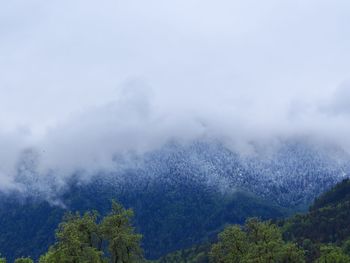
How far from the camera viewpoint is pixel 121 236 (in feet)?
343

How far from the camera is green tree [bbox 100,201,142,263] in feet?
345

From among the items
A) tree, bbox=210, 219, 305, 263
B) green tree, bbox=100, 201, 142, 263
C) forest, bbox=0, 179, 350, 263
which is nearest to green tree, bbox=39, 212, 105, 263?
forest, bbox=0, 179, 350, 263

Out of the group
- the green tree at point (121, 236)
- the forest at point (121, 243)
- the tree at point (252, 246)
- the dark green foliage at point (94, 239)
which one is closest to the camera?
the dark green foliage at point (94, 239)

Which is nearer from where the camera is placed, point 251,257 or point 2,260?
point 251,257

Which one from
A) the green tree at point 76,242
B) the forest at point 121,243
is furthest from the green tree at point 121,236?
the green tree at point 76,242

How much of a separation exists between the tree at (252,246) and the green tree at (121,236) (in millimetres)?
16722

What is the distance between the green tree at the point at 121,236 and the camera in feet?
345

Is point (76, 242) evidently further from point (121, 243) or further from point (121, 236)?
point (121, 243)

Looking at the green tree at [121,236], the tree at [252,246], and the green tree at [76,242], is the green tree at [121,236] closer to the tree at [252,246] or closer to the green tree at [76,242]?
the green tree at [76,242]

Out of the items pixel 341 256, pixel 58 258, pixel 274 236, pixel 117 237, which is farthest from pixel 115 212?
pixel 341 256

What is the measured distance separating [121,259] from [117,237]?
7.06m

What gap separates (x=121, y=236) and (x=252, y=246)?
25257 mm

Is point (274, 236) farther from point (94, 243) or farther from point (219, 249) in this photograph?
point (94, 243)

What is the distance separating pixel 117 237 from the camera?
104 m
